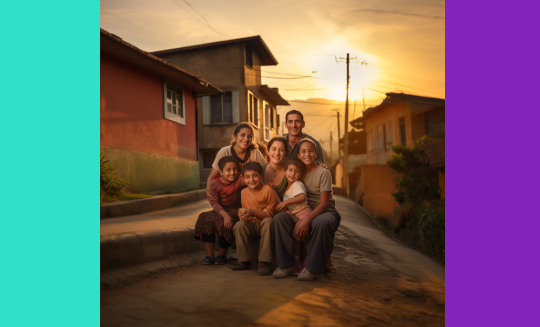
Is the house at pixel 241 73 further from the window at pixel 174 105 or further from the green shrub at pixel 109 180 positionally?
the window at pixel 174 105

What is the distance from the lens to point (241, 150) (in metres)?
3.20

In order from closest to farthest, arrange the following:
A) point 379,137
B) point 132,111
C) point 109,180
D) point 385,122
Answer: point 109,180 → point 132,111 → point 385,122 → point 379,137

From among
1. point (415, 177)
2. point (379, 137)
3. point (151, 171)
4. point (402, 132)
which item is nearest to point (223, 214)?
point (151, 171)

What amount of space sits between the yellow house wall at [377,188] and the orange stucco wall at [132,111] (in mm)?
5292

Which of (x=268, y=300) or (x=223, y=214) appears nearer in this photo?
(x=268, y=300)

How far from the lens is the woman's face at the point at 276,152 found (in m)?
2.96

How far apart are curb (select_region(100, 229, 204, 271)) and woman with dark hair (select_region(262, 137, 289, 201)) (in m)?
0.81

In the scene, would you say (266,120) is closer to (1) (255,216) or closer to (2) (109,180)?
(1) (255,216)

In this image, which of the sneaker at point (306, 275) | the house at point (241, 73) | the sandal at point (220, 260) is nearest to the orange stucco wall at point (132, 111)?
the house at point (241, 73)

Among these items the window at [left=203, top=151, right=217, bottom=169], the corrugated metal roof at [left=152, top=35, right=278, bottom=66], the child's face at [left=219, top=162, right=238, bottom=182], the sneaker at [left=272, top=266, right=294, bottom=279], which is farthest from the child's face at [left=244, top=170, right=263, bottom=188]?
the window at [left=203, top=151, right=217, bottom=169]

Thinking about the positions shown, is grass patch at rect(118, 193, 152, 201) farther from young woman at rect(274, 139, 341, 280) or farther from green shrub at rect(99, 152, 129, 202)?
young woman at rect(274, 139, 341, 280)

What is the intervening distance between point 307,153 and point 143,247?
1.26m

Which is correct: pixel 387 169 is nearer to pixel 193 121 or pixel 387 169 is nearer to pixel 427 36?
pixel 193 121

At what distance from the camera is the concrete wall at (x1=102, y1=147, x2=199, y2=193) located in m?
3.77
